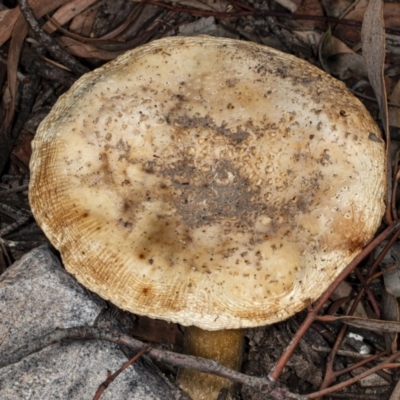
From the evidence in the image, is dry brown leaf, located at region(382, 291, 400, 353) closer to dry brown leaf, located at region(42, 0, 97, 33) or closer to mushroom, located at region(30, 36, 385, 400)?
mushroom, located at region(30, 36, 385, 400)

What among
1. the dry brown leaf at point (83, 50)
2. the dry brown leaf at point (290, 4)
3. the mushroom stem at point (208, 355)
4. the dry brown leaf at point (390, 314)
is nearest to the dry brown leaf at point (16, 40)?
the dry brown leaf at point (83, 50)

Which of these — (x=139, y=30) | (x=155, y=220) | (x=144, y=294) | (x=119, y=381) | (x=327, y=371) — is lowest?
(x=327, y=371)

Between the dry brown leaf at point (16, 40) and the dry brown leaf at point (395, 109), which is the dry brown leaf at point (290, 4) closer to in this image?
the dry brown leaf at point (395, 109)

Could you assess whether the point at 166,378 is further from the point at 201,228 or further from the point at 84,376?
the point at 201,228

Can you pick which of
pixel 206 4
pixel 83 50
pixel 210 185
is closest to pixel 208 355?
pixel 210 185

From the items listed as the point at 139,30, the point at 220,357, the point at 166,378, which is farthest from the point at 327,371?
the point at 139,30

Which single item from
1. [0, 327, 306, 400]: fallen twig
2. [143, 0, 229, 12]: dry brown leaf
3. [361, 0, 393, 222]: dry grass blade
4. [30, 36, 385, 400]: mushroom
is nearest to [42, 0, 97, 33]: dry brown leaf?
[143, 0, 229, 12]: dry brown leaf
